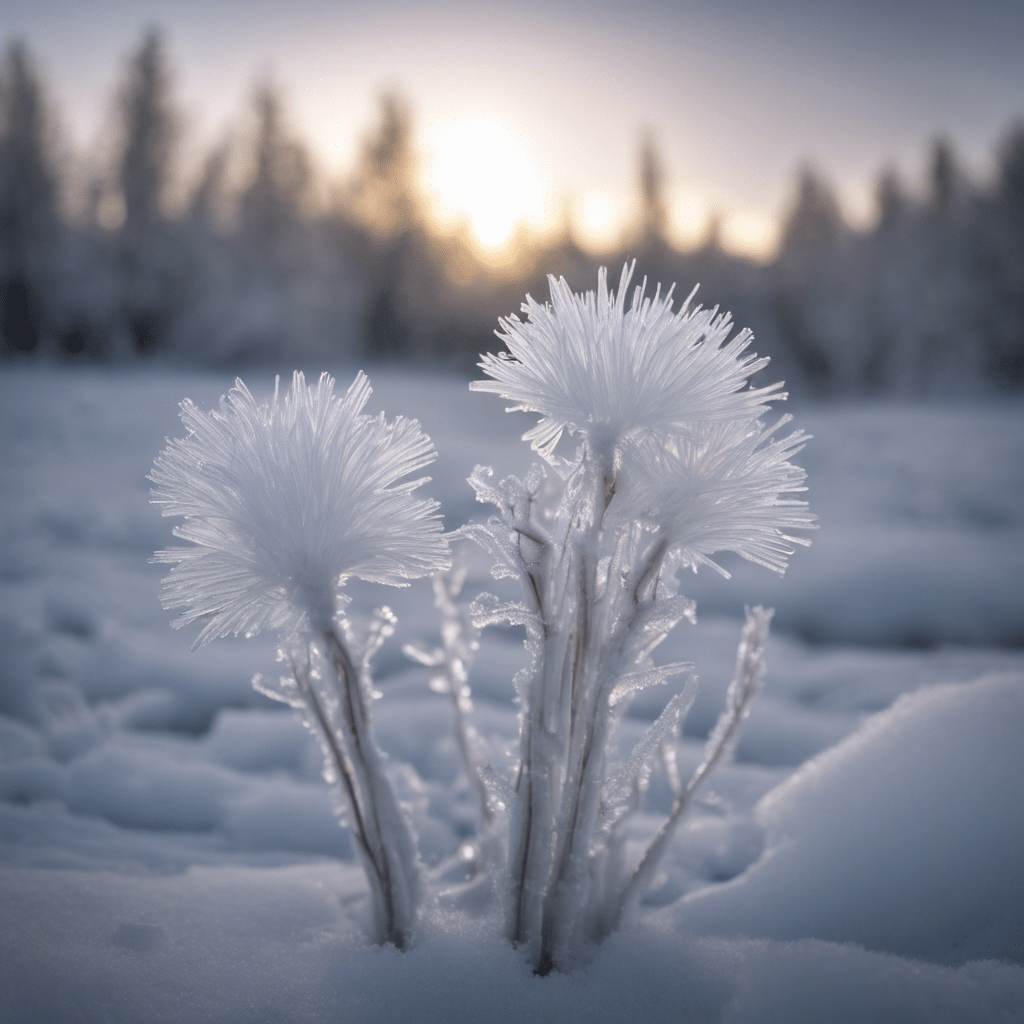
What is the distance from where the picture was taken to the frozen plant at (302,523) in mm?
806

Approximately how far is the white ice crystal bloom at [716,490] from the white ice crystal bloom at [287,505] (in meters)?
0.25

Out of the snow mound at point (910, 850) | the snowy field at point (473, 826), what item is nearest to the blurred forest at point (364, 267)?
the snowy field at point (473, 826)

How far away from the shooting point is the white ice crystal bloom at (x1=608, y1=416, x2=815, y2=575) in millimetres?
774

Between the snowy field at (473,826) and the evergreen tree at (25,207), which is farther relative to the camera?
the evergreen tree at (25,207)

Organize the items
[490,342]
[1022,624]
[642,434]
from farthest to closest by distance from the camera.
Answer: [490,342] < [1022,624] < [642,434]

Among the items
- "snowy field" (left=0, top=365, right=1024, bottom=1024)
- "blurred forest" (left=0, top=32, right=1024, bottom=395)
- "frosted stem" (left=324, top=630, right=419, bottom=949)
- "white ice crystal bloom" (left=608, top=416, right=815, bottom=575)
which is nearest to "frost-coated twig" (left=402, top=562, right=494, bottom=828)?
"snowy field" (left=0, top=365, right=1024, bottom=1024)

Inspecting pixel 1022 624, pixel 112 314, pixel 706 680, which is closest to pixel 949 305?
pixel 1022 624

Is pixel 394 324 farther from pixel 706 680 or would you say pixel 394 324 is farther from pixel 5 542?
pixel 706 680

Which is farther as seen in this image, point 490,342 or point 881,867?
point 490,342

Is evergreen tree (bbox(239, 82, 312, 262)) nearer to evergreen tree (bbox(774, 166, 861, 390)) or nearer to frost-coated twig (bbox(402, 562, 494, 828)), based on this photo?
evergreen tree (bbox(774, 166, 861, 390))

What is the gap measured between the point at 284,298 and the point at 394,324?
287 cm

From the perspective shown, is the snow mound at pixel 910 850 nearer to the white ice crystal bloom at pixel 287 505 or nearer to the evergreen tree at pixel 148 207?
the white ice crystal bloom at pixel 287 505

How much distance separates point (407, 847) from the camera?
3.08 feet

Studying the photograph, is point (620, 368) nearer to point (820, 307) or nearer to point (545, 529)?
point (545, 529)
